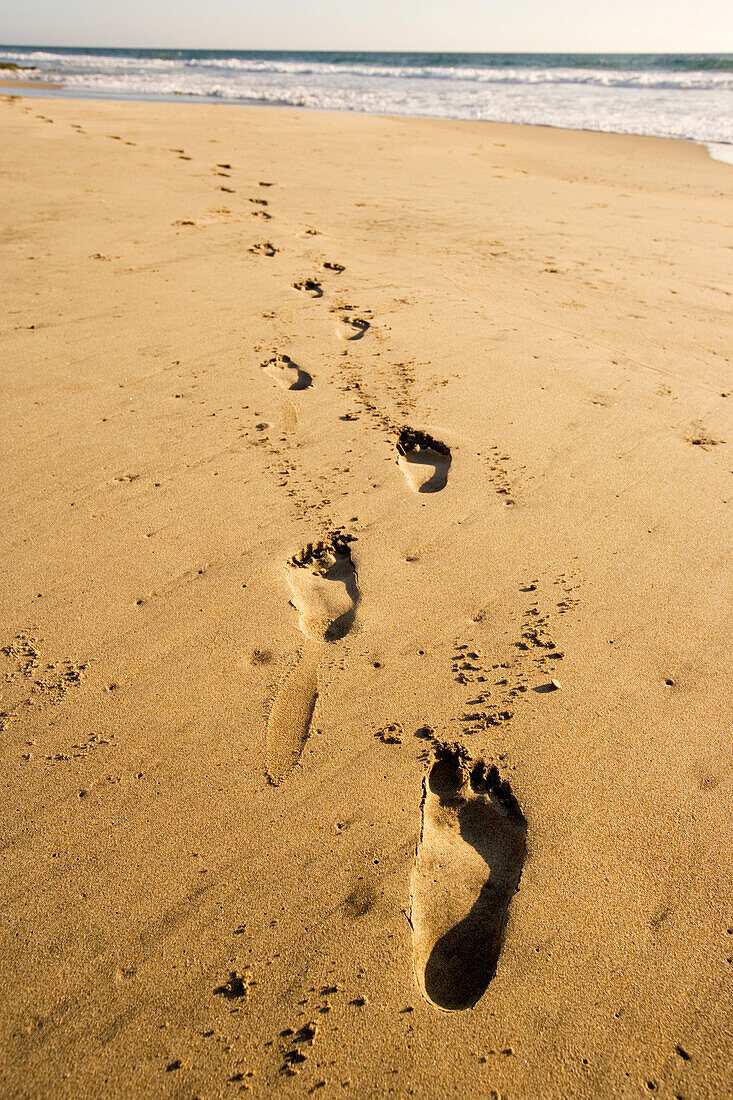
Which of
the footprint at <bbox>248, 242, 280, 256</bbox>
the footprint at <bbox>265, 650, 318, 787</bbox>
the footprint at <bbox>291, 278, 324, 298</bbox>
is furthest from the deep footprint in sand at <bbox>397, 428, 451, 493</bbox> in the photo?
the footprint at <bbox>248, 242, 280, 256</bbox>

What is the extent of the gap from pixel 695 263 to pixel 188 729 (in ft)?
16.0

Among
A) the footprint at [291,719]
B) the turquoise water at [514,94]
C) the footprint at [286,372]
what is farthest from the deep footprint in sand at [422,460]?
the turquoise water at [514,94]

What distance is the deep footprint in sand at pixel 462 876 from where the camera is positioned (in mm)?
1282

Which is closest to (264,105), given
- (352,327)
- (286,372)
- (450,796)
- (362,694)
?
(352,327)

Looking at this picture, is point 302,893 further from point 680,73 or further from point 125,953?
point 680,73

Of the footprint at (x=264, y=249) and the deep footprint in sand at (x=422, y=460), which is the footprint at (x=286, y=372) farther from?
the footprint at (x=264, y=249)

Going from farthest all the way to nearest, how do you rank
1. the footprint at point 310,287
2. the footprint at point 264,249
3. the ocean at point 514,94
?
the ocean at point 514,94 < the footprint at point 264,249 < the footprint at point 310,287

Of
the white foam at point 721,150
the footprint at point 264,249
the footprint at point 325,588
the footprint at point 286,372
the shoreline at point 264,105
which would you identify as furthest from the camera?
the shoreline at point 264,105

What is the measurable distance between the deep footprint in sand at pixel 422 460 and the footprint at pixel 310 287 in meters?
1.70

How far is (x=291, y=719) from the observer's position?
171 cm

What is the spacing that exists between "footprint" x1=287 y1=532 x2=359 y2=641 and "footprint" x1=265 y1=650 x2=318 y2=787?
125 mm

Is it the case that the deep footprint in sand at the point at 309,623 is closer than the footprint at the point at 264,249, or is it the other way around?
the deep footprint in sand at the point at 309,623

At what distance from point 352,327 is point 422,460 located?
4.42ft

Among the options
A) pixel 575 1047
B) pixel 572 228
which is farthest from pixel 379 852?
pixel 572 228
